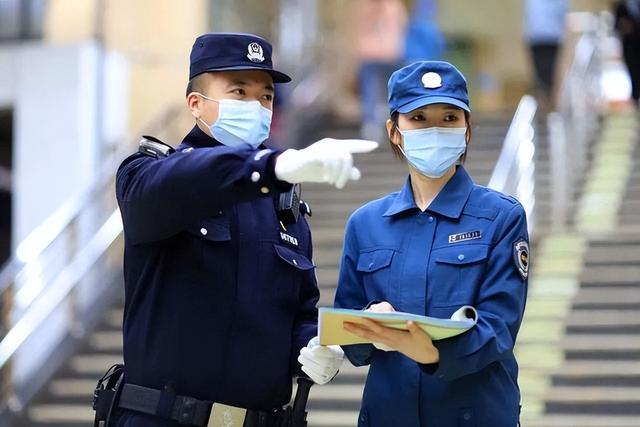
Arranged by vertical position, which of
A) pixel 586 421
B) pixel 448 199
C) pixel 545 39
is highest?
pixel 545 39

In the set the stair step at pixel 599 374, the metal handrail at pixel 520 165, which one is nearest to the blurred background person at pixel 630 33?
the metal handrail at pixel 520 165

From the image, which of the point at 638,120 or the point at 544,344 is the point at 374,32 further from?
the point at 544,344

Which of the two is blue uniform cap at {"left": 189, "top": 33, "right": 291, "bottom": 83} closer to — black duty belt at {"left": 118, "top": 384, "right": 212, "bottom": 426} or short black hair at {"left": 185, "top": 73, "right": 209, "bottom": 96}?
short black hair at {"left": 185, "top": 73, "right": 209, "bottom": 96}

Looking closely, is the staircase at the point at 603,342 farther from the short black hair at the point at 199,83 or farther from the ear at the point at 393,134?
the short black hair at the point at 199,83

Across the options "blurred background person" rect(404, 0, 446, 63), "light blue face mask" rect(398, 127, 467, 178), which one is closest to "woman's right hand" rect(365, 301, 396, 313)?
"light blue face mask" rect(398, 127, 467, 178)

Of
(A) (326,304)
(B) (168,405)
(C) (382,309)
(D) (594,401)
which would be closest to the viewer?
(C) (382,309)

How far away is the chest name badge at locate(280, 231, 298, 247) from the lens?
4078mm

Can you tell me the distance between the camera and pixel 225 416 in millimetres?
3850

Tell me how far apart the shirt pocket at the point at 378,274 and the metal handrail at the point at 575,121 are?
6.76 metres

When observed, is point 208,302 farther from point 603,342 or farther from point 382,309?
point 603,342

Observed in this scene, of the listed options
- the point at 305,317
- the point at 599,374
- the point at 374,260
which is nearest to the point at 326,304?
the point at 599,374

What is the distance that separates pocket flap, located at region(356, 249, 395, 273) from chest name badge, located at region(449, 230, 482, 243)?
0.18m

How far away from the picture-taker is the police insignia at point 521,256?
3.79 metres

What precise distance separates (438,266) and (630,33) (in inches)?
A: 394
